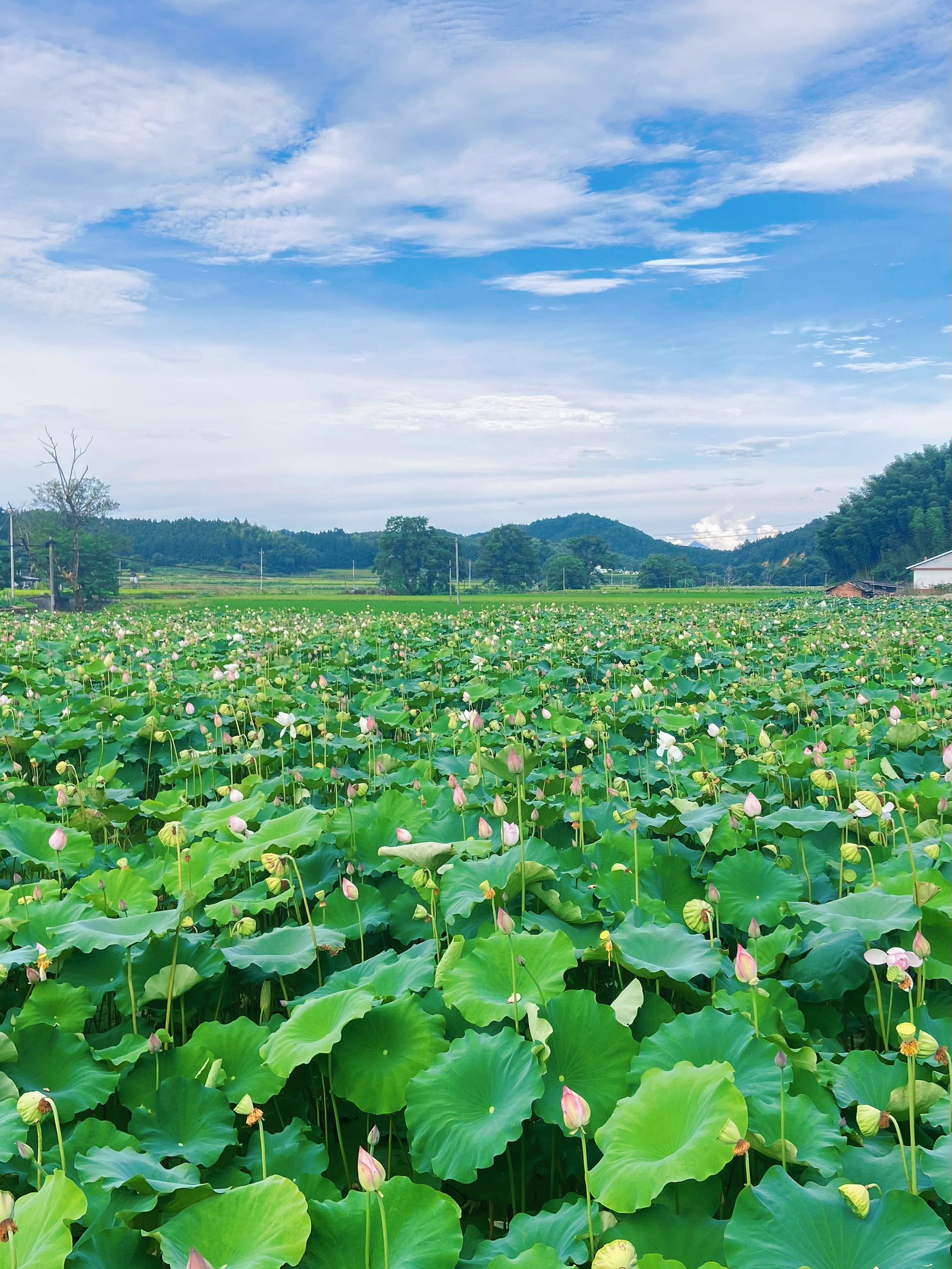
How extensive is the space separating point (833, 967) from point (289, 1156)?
1.43 m

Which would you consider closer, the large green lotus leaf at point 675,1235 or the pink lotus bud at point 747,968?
the large green lotus leaf at point 675,1235

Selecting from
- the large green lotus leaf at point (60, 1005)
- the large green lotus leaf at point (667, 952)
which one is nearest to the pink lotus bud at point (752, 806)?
the large green lotus leaf at point (667, 952)

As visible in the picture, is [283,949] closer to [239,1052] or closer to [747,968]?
[239,1052]

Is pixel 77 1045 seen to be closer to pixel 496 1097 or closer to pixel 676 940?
pixel 496 1097

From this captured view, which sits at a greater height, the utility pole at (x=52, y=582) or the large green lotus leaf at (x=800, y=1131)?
the utility pole at (x=52, y=582)

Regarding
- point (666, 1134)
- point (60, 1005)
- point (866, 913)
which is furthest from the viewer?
point (866, 913)

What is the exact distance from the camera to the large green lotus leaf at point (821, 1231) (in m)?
1.32

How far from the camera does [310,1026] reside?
192 cm

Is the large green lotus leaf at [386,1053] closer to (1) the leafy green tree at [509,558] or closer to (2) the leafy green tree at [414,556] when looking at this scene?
(2) the leafy green tree at [414,556]

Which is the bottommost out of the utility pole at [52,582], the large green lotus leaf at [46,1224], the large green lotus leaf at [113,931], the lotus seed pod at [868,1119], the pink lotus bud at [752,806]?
the large green lotus leaf at [46,1224]

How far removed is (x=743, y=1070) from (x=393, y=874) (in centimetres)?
160

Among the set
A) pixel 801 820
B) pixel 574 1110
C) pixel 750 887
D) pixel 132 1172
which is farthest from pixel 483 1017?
pixel 801 820

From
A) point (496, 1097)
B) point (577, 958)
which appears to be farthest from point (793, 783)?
point (496, 1097)

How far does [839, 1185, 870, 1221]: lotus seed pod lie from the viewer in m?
1.31
